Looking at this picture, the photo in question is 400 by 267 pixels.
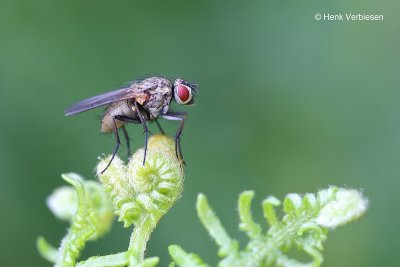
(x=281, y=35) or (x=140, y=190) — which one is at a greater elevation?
(x=281, y=35)

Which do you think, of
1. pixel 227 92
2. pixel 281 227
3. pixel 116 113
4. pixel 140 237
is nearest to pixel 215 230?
pixel 281 227

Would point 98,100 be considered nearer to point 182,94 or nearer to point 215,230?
point 182,94

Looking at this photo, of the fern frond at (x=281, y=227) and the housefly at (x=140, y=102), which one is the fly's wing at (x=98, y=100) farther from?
the fern frond at (x=281, y=227)

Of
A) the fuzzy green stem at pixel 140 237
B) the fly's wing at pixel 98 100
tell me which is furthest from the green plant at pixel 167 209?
the fly's wing at pixel 98 100

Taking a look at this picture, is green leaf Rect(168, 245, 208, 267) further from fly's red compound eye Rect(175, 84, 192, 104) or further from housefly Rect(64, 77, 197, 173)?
fly's red compound eye Rect(175, 84, 192, 104)

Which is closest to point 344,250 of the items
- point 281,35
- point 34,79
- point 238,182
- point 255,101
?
point 238,182

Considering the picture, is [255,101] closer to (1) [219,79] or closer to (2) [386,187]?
(1) [219,79]

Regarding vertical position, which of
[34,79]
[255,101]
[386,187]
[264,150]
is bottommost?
[386,187]

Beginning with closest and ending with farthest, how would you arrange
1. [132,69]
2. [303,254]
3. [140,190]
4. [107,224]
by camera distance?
1. [140,190]
2. [107,224]
3. [303,254]
4. [132,69]
